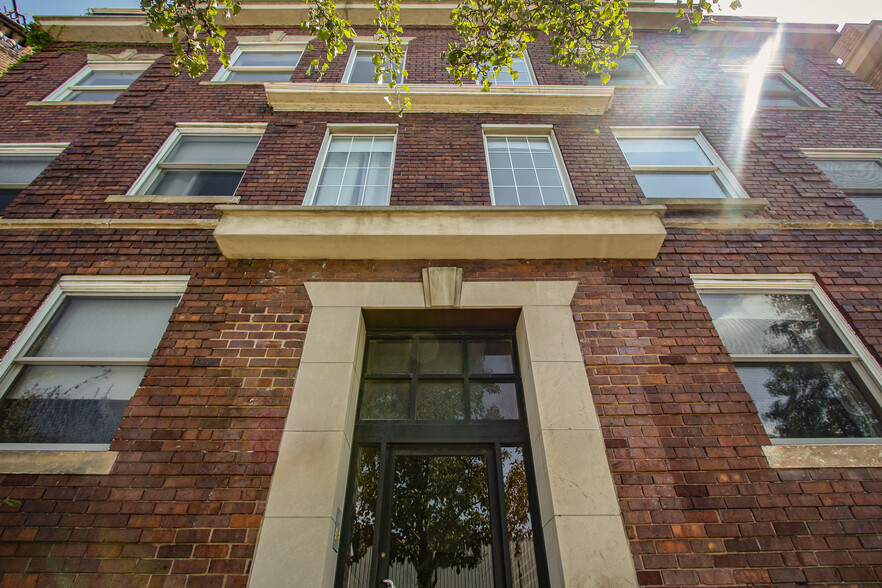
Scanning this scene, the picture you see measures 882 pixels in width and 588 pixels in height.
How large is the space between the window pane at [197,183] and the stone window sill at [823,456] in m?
6.72

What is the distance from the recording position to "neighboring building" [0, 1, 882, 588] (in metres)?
2.84

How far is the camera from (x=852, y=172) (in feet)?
19.4

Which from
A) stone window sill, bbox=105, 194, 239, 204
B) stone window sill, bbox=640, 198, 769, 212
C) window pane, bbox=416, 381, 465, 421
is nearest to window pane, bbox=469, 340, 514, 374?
window pane, bbox=416, 381, 465, 421

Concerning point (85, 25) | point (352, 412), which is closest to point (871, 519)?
point (352, 412)

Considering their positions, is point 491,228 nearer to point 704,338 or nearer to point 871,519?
point 704,338

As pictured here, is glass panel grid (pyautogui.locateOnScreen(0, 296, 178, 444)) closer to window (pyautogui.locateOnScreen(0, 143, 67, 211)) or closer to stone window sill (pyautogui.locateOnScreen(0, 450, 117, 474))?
stone window sill (pyautogui.locateOnScreen(0, 450, 117, 474))

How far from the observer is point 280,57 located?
8.21m

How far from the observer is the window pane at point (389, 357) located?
408 cm

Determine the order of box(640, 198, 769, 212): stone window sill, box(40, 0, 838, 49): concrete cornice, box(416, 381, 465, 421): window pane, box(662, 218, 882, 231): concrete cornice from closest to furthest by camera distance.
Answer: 1. box(416, 381, 465, 421): window pane
2. box(662, 218, 882, 231): concrete cornice
3. box(640, 198, 769, 212): stone window sill
4. box(40, 0, 838, 49): concrete cornice

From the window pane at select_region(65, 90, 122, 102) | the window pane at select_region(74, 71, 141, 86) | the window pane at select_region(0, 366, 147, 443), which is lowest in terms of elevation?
the window pane at select_region(0, 366, 147, 443)

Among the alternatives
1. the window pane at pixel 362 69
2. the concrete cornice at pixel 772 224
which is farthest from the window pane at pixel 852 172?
→ the window pane at pixel 362 69

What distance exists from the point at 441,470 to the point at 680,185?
→ 5217 millimetres

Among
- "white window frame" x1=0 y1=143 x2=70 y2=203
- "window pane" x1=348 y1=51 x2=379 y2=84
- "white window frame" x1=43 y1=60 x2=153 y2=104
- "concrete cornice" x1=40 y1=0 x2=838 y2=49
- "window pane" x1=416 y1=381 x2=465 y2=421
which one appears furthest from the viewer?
"concrete cornice" x1=40 y1=0 x2=838 y2=49

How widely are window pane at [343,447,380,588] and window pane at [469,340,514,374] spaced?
133 centimetres
